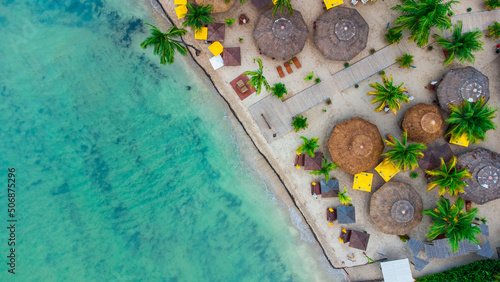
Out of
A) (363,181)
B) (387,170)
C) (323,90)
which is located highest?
(323,90)

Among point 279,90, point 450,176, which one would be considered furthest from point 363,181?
point 279,90

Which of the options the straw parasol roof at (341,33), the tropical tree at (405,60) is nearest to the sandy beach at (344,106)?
the tropical tree at (405,60)

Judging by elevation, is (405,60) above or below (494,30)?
above

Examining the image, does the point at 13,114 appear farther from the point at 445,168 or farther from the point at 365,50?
the point at 445,168

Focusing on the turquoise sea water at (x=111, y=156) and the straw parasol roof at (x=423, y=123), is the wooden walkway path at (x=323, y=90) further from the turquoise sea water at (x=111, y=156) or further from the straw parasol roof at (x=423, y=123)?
the straw parasol roof at (x=423, y=123)

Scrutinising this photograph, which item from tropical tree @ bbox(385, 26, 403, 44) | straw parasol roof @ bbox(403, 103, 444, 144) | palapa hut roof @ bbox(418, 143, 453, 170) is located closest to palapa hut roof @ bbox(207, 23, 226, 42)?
tropical tree @ bbox(385, 26, 403, 44)

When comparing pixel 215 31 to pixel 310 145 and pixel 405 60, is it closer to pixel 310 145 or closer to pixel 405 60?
pixel 310 145

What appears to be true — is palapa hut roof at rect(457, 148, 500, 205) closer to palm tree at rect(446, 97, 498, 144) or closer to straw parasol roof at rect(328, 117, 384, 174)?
palm tree at rect(446, 97, 498, 144)
